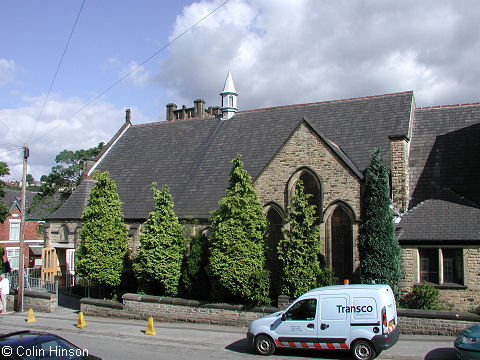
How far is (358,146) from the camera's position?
23609mm

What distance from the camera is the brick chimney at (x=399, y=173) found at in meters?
20.6

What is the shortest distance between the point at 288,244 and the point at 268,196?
13.1 feet

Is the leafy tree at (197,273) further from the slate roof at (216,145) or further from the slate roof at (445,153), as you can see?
the slate roof at (445,153)

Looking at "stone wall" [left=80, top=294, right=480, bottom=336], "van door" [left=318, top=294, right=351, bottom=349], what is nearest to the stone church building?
"stone wall" [left=80, top=294, right=480, bottom=336]

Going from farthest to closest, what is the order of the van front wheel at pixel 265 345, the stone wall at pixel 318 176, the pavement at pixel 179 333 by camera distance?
the stone wall at pixel 318 176, the van front wheel at pixel 265 345, the pavement at pixel 179 333

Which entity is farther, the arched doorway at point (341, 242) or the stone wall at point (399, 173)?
the stone wall at point (399, 173)

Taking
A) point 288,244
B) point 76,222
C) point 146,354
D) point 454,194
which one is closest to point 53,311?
point 76,222

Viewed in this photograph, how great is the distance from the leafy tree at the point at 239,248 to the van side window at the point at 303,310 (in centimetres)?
397

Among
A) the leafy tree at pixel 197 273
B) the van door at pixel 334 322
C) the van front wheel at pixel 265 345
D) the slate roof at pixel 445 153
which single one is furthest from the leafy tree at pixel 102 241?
the slate roof at pixel 445 153

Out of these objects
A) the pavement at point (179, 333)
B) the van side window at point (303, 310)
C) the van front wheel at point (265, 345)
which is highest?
the van side window at point (303, 310)

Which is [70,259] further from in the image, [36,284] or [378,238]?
[378,238]

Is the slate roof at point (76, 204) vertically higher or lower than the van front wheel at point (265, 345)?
higher

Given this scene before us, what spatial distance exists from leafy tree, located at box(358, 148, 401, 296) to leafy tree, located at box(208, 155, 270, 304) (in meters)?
3.65

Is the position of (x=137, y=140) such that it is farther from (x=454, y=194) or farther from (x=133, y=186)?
(x=454, y=194)
